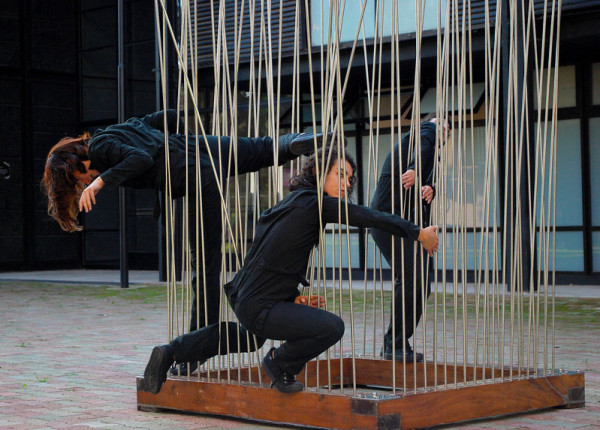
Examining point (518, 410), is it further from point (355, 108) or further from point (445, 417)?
point (355, 108)

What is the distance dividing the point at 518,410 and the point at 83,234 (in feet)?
56.8

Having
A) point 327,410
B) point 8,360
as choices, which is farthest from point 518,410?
point 8,360

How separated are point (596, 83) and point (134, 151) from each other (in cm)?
1034

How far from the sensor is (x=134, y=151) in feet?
15.2

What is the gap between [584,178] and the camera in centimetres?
1373

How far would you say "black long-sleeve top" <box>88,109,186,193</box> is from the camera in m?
4.60

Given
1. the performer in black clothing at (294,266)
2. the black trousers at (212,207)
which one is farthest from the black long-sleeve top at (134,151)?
the performer in black clothing at (294,266)

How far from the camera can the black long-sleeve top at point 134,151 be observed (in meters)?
4.60

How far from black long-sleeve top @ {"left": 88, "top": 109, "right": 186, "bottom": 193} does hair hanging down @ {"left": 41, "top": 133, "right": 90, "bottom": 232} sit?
93 millimetres

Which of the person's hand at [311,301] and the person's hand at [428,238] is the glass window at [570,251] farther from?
the person's hand at [428,238]

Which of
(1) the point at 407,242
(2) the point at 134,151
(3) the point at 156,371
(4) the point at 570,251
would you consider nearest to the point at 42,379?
(3) the point at 156,371

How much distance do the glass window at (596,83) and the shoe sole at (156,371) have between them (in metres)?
10.5

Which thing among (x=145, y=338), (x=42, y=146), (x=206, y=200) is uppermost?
(x=42, y=146)

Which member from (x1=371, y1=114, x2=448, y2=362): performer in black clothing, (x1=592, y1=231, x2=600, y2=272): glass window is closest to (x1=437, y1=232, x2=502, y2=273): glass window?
(x1=371, y1=114, x2=448, y2=362): performer in black clothing
